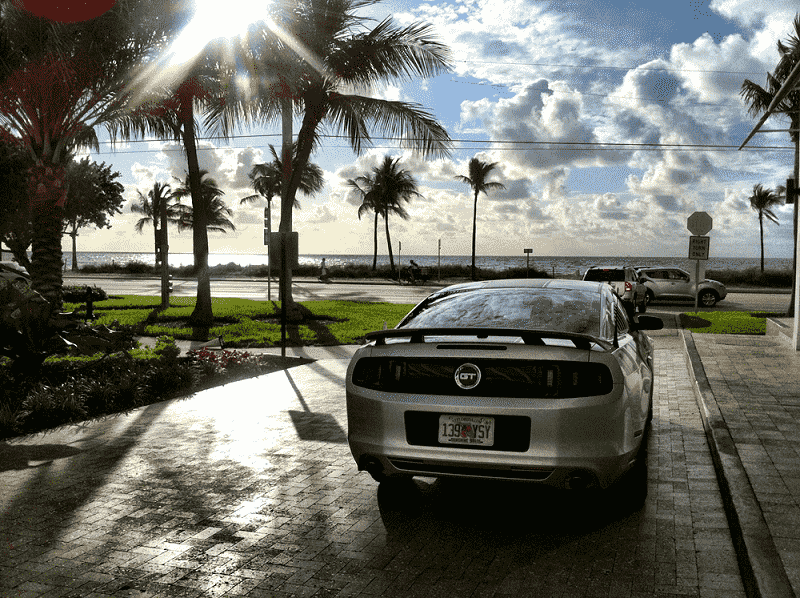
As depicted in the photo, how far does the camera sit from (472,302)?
5203mm

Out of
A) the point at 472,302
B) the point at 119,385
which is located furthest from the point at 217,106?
the point at 472,302

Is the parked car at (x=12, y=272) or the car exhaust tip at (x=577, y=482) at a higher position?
the parked car at (x=12, y=272)

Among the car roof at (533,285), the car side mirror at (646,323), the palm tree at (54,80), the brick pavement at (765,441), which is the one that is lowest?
the brick pavement at (765,441)

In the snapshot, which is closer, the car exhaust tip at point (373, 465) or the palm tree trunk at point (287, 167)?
the car exhaust tip at point (373, 465)

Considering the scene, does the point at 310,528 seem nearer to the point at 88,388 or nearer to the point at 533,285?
the point at 533,285

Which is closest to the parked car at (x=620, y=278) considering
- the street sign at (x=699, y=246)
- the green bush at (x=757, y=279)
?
the street sign at (x=699, y=246)

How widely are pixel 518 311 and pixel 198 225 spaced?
1343cm

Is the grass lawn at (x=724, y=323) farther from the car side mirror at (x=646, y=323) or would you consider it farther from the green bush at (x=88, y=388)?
the green bush at (x=88, y=388)

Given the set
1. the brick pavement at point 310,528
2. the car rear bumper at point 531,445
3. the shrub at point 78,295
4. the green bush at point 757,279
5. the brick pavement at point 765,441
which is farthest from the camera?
the green bush at point 757,279

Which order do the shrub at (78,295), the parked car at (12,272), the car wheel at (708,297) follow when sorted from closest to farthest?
the parked car at (12,272), the shrub at (78,295), the car wheel at (708,297)

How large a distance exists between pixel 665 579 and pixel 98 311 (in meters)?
19.2

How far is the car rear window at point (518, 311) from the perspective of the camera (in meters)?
4.65

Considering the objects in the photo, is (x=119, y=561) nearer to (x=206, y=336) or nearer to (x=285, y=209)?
(x=206, y=336)

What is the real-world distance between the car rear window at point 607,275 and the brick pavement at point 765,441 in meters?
9.29
